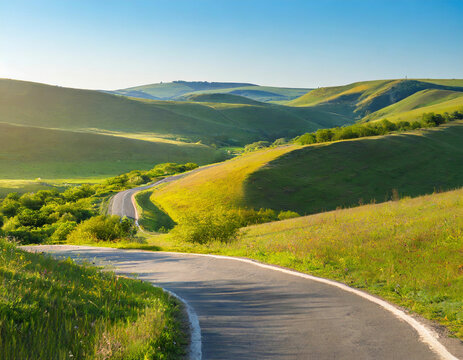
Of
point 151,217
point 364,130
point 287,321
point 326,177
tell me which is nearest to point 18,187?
point 151,217

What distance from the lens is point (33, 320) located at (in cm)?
598

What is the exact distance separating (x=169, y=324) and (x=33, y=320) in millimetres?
2176

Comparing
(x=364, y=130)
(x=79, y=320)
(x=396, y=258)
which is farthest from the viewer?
(x=364, y=130)

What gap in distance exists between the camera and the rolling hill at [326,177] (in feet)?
199

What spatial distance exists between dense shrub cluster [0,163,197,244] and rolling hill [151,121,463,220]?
45.3ft

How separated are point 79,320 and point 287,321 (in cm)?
381

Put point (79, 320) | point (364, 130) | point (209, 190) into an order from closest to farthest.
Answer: point (79, 320) < point (209, 190) < point (364, 130)

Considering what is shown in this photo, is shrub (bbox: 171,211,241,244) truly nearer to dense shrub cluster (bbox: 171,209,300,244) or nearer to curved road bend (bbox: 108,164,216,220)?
dense shrub cluster (bbox: 171,209,300,244)

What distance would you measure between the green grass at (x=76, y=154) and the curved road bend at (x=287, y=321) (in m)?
110

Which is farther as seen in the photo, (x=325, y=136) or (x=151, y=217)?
(x=325, y=136)

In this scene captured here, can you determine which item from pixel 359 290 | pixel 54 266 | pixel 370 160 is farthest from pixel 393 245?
pixel 370 160

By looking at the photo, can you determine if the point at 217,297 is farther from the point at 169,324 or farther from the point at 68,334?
the point at 68,334

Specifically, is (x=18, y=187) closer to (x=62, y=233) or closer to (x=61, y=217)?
(x=61, y=217)

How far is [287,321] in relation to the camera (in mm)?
7652
